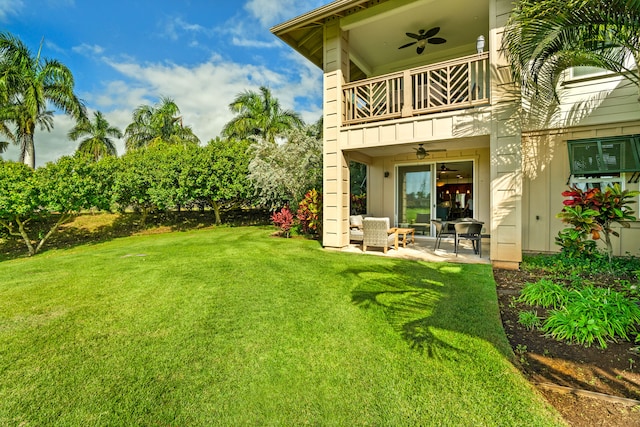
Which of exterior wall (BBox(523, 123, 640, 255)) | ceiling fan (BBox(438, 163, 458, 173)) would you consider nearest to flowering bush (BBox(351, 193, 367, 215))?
ceiling fan (BBox(438, 163, 458, 173))

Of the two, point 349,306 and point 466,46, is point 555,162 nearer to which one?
point 466,46

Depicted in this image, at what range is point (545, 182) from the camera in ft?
24.3

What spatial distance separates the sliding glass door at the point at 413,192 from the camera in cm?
1027

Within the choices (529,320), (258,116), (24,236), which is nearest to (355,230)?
(529,320)

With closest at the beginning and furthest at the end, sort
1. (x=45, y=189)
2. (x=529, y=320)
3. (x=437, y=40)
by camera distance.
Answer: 1. (x=529, y=320)
2. (x=437, y=40)
3. (x=45, y=189)

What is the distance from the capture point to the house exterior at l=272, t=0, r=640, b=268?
6.33m

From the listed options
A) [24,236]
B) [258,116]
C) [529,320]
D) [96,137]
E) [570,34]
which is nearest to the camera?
Answer: [529,320]

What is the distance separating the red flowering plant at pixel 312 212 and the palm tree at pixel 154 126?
20451 millimetres

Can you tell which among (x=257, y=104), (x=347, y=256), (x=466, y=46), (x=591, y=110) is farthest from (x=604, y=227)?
(x=257, y=104)

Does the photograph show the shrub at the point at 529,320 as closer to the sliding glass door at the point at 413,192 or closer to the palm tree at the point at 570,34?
the palm tree at the point at 570,34

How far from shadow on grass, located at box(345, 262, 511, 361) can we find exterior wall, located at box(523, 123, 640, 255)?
103 inches

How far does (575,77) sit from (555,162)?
6.49ft

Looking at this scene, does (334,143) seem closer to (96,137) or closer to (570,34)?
(570,34)

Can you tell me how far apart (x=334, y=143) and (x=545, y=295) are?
19.1 feet
